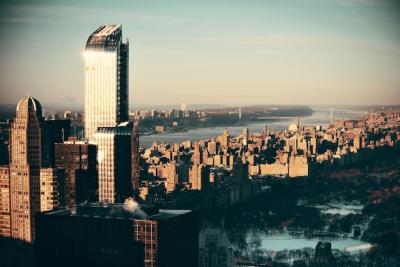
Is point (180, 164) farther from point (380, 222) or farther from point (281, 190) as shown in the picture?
point (380, 222)

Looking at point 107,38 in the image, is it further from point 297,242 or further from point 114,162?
point 297,242

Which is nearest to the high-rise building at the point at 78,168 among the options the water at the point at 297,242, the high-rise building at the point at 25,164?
the high-rise building at the point at 25,164

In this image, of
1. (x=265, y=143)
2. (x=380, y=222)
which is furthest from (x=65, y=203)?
(x=265, y=143)

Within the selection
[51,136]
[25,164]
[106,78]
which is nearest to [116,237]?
[25,164]

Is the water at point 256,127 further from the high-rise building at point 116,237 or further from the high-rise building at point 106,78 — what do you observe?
the high-rise building at point 116,237

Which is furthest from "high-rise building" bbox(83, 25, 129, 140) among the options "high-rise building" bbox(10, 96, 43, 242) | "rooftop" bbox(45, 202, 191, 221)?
"rooftop" bbox(45, 202, 191, 221)
